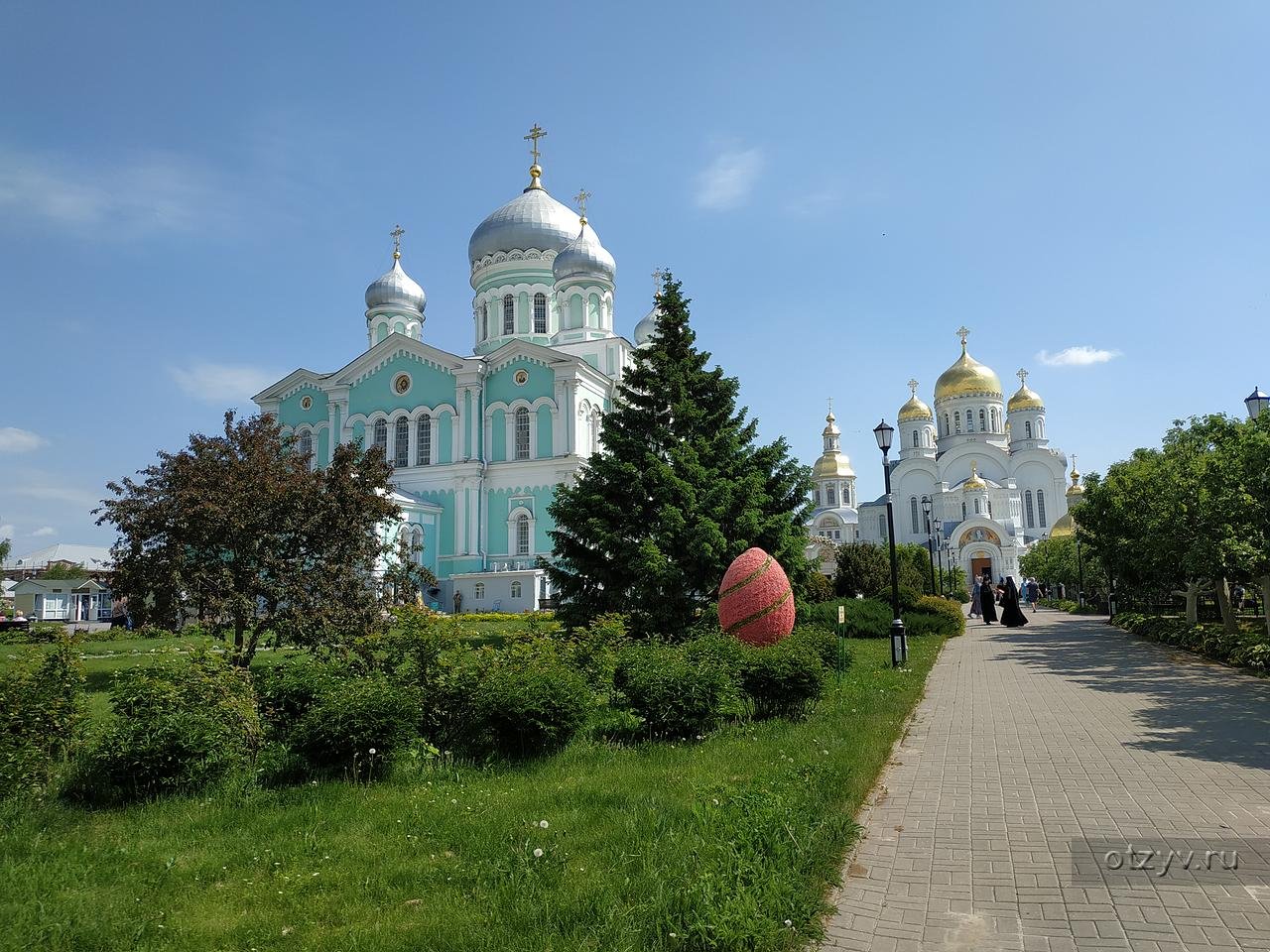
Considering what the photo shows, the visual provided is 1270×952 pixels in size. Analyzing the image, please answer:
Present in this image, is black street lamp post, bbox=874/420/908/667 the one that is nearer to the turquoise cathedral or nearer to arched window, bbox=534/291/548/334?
the turquoise cathedral

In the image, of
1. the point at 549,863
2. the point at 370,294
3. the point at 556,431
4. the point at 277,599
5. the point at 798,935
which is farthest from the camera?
the point at 370,294

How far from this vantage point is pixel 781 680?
9.46m

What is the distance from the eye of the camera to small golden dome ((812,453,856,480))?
7706 cm

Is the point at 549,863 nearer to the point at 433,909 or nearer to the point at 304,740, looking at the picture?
the point at 433,909

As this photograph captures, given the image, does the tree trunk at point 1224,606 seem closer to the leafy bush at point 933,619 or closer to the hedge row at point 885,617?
the hedge row at point 885,617

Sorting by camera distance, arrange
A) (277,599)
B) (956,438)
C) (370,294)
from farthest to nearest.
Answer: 1. (956,438)
2. (370,294)
3. (277,599)

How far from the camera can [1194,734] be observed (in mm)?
8906

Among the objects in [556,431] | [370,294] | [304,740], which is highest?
[370,294]

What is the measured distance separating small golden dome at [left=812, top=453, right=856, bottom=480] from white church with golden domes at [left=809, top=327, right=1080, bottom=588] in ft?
12.7

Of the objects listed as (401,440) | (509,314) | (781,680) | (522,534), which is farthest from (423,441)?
(781,680)

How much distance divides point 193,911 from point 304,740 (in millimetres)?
2337

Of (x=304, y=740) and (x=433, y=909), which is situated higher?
(x=304, y=740)

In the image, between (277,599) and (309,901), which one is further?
(277,599)

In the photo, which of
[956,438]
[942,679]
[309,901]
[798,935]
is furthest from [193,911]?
[956,438]
